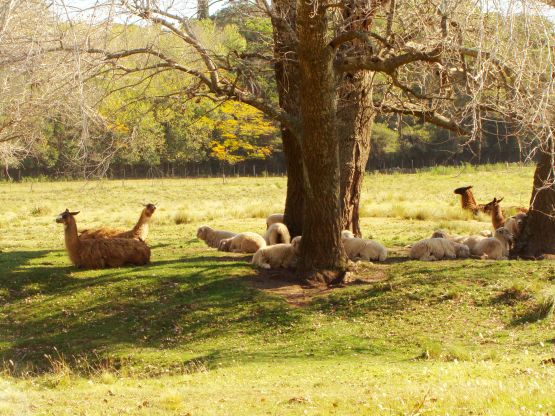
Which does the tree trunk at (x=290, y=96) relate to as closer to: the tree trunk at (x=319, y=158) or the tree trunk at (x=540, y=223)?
the tree trunk at (x=319, y=158)

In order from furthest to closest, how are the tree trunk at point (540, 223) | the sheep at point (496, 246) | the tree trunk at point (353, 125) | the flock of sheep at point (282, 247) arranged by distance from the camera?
the tree trunk at point (353, 125), the sheep at point (496, 246), the flock of sheep at point (282, 247), the tree trunk at point (540, 223)

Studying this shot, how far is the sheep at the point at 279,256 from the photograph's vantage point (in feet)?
54.7

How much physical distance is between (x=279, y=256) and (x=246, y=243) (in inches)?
104

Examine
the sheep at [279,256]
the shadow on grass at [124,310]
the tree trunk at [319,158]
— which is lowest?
the shadow on grass at [124,310]

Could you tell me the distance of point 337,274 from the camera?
15789mm

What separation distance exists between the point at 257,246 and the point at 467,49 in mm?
7717

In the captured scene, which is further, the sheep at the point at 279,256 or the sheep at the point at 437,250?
the sheep at the point at 437,250

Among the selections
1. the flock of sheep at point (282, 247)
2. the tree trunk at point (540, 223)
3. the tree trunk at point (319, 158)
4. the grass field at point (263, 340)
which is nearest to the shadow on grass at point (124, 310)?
the grass field at point (263, 340)

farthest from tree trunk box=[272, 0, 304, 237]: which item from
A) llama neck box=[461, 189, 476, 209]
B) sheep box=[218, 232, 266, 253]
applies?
llama neck box=[461, 189, 476, 209]

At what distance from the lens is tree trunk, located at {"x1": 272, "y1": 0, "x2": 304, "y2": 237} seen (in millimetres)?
16906

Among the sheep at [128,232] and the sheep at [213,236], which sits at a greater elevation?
the sheep at [128,232]

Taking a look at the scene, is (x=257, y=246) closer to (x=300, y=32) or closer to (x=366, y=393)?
(x=300, y=32)

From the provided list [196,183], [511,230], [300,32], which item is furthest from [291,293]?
[196,183]

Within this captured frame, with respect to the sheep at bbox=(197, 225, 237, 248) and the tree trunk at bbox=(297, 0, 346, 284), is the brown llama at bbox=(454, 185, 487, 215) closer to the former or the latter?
the sheep at bbox=(197, 225, 237, 248)
